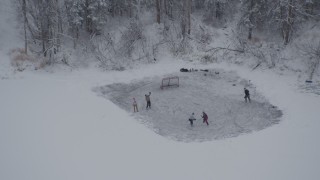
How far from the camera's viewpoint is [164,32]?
37.0 metres

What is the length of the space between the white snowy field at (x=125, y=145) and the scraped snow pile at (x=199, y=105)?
975 mm

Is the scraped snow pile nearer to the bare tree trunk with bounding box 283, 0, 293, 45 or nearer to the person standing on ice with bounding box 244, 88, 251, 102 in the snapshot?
the person standing on ice with bounding box 244, 88, 251, 102

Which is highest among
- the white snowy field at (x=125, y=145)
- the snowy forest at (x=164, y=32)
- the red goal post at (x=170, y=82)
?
the snowy forest at (x=164, y=32)

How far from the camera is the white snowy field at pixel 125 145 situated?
16688mm

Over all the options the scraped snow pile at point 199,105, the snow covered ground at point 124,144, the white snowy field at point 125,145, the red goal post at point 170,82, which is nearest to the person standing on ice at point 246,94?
the scraped snow pile at point 199,105

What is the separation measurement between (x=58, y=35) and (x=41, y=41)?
1878 millimetres

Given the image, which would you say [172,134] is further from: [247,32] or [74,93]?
[247,32]

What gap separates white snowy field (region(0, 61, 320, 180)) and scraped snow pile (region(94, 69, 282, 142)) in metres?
0.98

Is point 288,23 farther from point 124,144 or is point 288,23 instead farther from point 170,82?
point 124,144

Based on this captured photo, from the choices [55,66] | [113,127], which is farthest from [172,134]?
[55,66]

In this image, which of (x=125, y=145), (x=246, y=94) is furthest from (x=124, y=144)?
(x=246, y=94)

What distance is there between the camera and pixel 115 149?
61.6ft

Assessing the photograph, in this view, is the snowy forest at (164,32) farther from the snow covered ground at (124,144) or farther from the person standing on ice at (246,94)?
the person standing on ice at (246,94)

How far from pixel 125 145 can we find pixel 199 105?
25.8 feet
